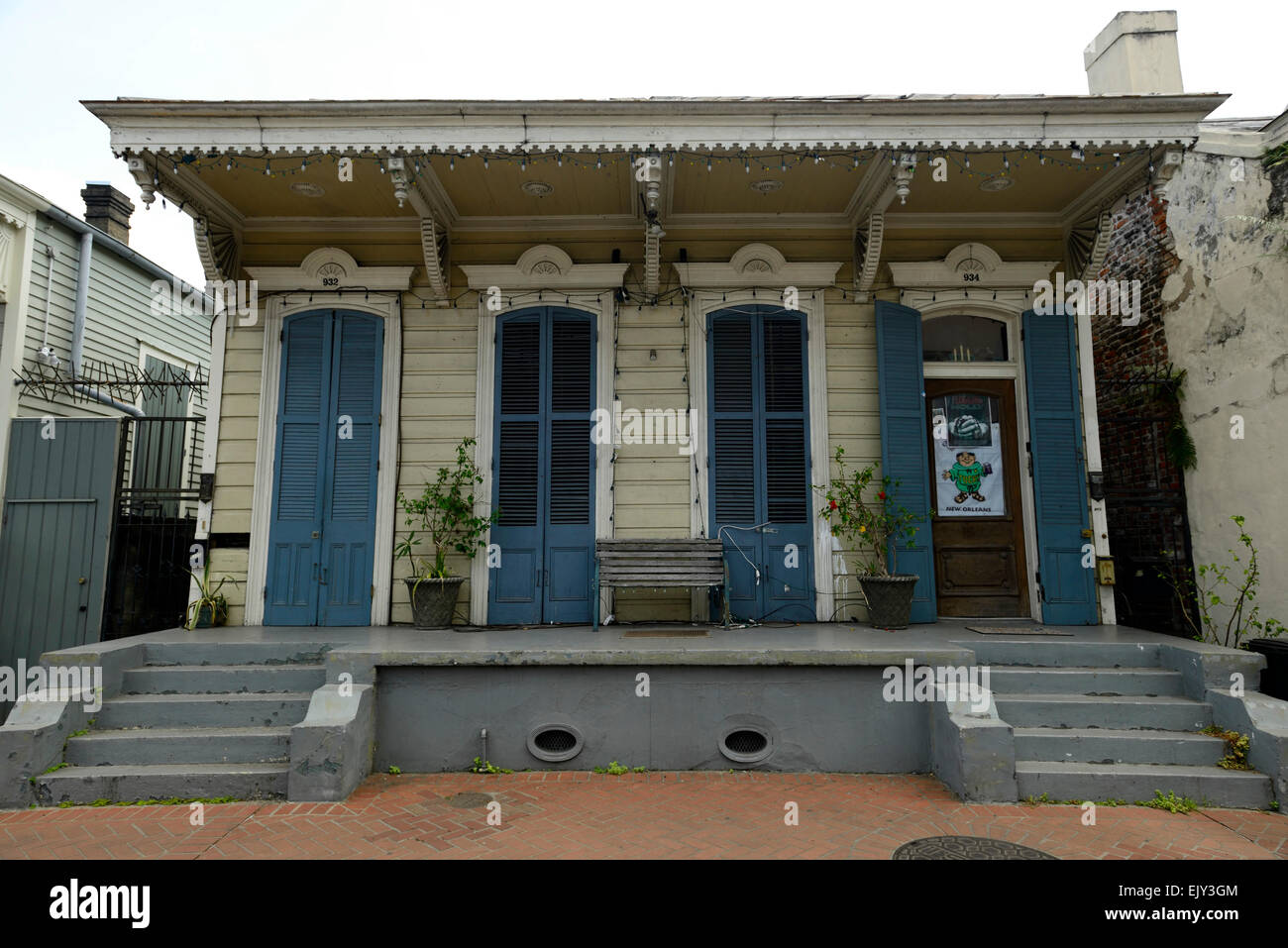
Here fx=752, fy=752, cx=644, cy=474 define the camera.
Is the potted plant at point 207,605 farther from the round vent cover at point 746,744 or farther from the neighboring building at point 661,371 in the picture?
the round vent cover at point 746,744

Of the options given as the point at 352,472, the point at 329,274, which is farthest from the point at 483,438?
the point at 329,274

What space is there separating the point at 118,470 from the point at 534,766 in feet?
17.7

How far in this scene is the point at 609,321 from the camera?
7.21 metres

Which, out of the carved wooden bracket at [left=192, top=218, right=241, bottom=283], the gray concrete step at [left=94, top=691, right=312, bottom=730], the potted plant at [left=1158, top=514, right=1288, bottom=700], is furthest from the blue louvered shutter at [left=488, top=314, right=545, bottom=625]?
the potted plant at [left=1158, top=514, right=1288, bottom=700]

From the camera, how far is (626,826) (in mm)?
4195

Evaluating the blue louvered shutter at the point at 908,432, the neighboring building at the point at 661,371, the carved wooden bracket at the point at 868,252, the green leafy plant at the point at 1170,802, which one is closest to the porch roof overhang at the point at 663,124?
the neighboring building at the point at 661,371

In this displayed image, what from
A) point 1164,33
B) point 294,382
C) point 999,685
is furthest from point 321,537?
point 1164,33

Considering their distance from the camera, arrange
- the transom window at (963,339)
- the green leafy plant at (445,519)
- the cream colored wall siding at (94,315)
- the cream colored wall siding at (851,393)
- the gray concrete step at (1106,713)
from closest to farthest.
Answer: the gray concrete step at (1106,713), the green leafy plant at (445,519), the cream colored wall siding at (851,393), the transom window at (963,339), the cream colored wall siding at (94,315)

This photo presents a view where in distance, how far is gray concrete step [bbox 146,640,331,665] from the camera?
Result: 18.2 feet

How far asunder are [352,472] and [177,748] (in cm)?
283

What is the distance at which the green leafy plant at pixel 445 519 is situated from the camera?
6.72 meters

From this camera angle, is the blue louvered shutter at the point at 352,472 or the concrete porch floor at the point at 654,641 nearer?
the concrete porch floor at the point at 654,641

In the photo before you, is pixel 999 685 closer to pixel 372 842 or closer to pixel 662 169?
pixel 372 842

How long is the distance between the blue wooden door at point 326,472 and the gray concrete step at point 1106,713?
534cm
